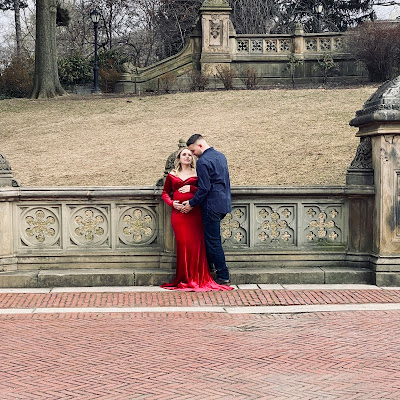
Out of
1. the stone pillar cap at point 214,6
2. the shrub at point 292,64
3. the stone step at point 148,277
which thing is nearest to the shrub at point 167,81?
the stone pillar cap at point 214,6

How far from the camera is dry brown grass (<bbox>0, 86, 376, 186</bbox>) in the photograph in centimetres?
1966

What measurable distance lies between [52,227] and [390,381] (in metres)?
5.12

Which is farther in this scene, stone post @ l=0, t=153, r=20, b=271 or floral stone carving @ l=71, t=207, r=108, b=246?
floral stone carving @ l=71, t=207, r=108, b=246

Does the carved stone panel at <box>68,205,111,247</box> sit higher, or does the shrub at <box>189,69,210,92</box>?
the shrub at <box>189,69,210,92</box>

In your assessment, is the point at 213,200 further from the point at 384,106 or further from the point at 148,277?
the point at 384,106

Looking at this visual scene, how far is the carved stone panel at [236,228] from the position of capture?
954 cm

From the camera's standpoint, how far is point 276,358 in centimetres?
623

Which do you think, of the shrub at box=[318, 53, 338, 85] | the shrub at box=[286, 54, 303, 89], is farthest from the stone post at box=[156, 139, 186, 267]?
the shrub at box=[286, 54, 303, 89]

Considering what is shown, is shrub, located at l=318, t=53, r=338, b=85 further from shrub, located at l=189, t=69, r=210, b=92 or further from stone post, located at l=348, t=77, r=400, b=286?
stone post, located at l=348, t=77, r=400, b=286

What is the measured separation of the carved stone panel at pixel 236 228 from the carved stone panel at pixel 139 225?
0.87 m

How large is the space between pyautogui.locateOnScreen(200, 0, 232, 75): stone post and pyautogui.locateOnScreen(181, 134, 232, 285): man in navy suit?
2542 cm

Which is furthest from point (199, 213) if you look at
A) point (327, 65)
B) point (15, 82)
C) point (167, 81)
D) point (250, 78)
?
point (15, 82)

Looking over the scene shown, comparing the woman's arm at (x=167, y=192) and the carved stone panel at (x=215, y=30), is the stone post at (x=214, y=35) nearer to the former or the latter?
the carved stone panel at (x=215, y=30)

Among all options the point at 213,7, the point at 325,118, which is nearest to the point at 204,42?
the point at 213,7
